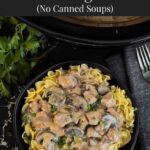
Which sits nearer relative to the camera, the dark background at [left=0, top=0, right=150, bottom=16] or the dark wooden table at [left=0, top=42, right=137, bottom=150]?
the dark background at [left=0, top=0, right=150, bottom=16]

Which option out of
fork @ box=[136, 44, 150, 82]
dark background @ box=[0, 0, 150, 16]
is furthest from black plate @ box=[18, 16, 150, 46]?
fork @ box=[136, 44, 150, 82]

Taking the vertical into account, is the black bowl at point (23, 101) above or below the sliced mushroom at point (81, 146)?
above

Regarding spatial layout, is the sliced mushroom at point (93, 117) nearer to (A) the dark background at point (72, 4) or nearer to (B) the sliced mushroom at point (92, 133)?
(B) the sliced mushroom at point (92, 133)

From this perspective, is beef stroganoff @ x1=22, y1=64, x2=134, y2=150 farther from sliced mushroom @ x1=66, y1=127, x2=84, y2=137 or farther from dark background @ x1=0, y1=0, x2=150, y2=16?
dark background @ x1=0, y1=0, x2=150, y2=16

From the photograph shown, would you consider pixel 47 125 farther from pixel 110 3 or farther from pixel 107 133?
pixel 110 3

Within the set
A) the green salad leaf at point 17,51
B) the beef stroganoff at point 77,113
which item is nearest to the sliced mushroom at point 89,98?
the beef stroganoff at point 77,113

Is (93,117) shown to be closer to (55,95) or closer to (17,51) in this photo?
(55,95)

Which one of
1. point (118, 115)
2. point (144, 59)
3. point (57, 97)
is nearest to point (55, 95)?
point (57, 97)
